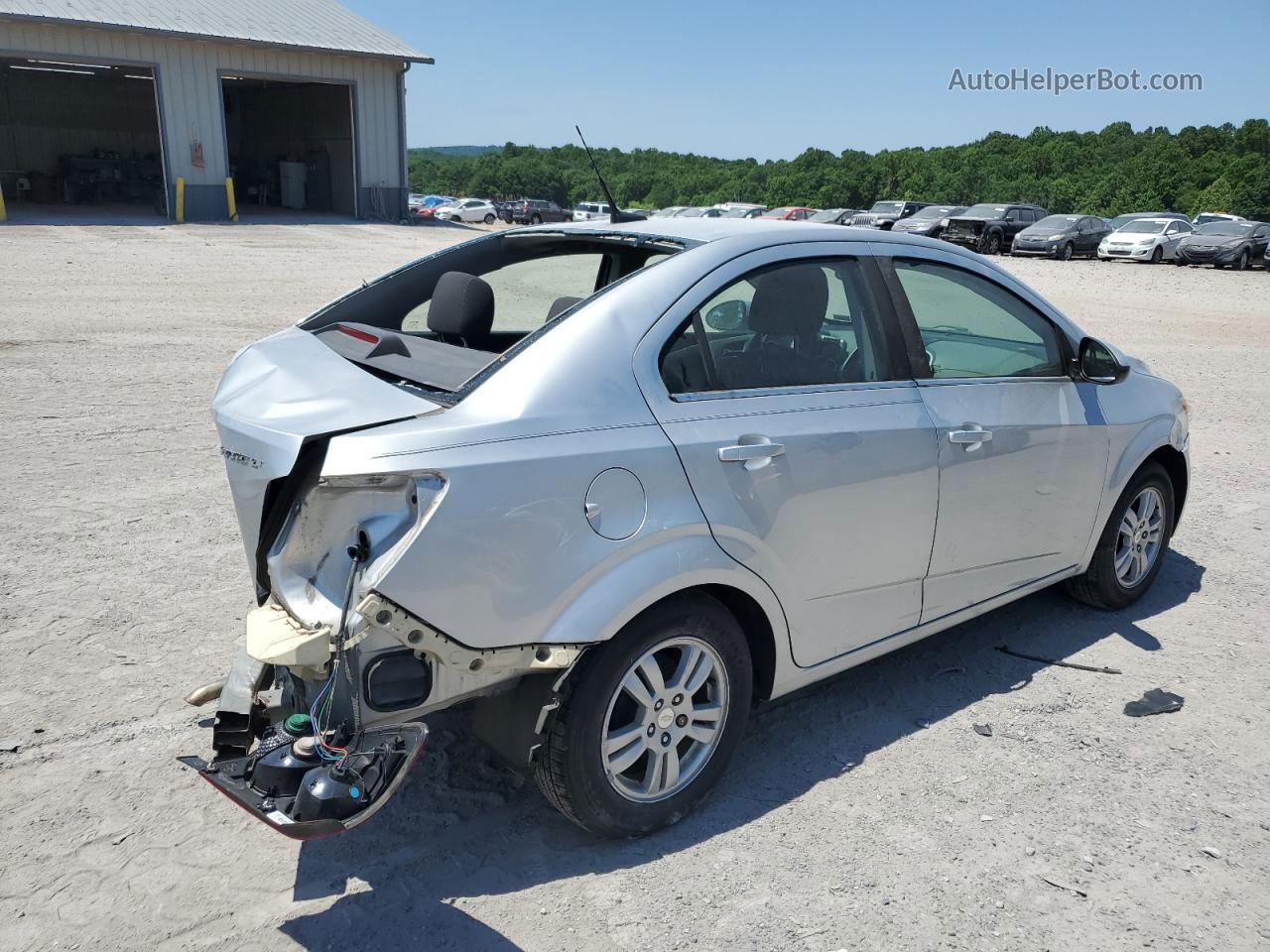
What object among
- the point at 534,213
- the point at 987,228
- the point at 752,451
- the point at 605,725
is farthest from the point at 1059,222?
the point at 605,725

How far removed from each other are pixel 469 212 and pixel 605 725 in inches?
1745

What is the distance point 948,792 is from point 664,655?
44.2 inches

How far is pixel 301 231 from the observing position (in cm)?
2831

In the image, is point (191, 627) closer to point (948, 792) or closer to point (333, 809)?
point (333, 809)

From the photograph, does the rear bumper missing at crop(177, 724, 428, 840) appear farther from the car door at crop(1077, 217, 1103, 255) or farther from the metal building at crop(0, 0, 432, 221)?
the car door at crop(1077, 217, 1103, 255)

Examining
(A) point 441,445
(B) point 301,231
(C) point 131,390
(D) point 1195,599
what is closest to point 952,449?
(A) point 441,445

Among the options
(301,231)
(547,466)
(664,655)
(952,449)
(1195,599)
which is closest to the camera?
(547,466)

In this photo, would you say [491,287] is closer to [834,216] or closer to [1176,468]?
[1176,468]

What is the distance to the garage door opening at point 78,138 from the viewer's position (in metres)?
36.0

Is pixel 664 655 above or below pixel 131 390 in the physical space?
above

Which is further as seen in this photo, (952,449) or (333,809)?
(952,449)

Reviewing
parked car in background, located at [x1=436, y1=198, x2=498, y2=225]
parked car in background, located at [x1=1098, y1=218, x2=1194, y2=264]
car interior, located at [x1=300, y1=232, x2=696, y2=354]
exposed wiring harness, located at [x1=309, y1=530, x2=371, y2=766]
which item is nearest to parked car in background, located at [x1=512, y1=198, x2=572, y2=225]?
parked car in background, located at [x1=436, y1=198, x2=498, y2=225]

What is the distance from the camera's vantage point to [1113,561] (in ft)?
15.5

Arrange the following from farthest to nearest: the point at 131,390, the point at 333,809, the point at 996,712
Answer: the point at 131,390 < the point at 996,712 < the point at 333,809
